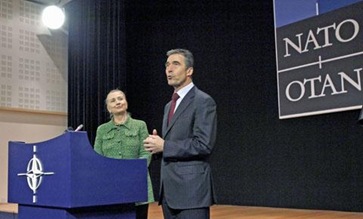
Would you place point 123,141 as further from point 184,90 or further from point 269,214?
point 269,214

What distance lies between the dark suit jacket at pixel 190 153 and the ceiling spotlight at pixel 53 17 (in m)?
5.09

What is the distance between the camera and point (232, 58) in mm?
4941

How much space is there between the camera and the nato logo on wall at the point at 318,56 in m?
3.86

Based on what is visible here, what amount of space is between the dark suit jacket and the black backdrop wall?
2.75m

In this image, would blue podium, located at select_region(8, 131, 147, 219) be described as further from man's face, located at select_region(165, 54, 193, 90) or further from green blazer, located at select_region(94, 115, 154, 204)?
→ green blazer, located at select_region(94, 115, 154, 204)

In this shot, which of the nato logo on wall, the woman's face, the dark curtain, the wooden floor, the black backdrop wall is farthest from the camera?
the dark curtain

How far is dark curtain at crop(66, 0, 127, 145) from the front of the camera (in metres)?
6.07

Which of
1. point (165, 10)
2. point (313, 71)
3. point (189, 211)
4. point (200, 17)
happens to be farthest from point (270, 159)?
point (189, 211)

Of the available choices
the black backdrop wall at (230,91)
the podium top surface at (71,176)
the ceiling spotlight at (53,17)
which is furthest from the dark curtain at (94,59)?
the podium top surface at (71,176)

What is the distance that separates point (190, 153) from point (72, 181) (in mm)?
355

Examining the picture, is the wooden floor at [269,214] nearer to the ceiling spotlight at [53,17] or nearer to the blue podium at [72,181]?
the blue podium at [72,181]

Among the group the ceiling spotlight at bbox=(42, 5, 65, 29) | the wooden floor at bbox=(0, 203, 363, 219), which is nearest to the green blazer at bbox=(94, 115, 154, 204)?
the wooden floor at bbox=(0, 203, 363, 219)

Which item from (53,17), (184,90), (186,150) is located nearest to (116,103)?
(184,90)

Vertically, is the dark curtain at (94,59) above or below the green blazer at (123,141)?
above
